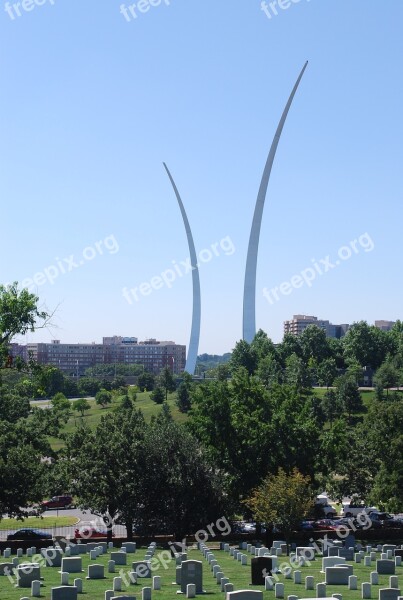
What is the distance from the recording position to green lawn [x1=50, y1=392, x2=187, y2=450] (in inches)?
4218

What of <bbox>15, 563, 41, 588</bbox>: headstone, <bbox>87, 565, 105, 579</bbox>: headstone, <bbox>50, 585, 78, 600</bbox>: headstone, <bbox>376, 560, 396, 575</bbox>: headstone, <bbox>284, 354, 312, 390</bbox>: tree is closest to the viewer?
<bbox>50, 585, 78, 600</bbox>: headstone

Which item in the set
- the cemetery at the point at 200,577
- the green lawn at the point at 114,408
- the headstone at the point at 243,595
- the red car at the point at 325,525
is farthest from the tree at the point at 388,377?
Answer: the headstone at the point at 243,595

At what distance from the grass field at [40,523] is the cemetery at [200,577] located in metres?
18.5

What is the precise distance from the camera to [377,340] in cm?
13825

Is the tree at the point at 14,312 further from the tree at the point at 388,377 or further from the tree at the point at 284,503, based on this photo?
the tree at the point at 388,377

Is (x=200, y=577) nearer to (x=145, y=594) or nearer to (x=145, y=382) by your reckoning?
(x=145, y=594)

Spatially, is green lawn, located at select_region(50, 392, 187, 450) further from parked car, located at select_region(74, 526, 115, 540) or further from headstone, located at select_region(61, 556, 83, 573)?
headstone, located at select_region(61, 556, 83, 573)

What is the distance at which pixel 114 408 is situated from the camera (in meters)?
116

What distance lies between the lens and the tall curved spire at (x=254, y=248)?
420 ft

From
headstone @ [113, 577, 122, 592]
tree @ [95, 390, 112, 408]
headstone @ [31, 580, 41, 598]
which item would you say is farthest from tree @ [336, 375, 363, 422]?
headstone @ [31, 580, 41, 598]

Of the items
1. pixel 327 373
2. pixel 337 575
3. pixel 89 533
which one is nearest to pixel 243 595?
pixel 337 575

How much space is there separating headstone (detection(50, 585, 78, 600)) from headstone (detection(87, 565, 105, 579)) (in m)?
5.15

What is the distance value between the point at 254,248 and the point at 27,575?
108 m

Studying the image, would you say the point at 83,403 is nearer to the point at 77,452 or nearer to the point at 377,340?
the point at 377,340
